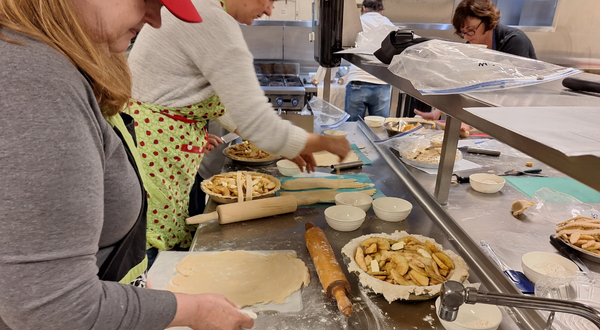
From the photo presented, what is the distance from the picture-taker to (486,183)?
1.83 m

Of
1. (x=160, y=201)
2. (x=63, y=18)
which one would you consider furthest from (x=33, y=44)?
(x=160, y=201)

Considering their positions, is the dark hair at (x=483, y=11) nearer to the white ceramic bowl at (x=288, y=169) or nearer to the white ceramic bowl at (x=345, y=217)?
the white ceramic bowl at (x=288, y=169)

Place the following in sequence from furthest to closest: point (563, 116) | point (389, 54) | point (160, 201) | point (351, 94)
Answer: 1. point (351, 94)
2. point (160, 201)
3. point (389, 54)
4. point (563, 116)

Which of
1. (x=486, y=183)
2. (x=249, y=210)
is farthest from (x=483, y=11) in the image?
(x=249, y=210)

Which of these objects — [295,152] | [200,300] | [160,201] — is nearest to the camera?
[200,300]

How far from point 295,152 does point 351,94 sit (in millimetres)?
3327

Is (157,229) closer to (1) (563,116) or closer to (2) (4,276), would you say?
(2) (4,276)

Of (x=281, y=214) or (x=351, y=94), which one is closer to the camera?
(x=281, y=214)

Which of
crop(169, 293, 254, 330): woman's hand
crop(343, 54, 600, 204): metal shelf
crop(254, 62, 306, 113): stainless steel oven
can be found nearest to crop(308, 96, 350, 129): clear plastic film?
crop(343, 54, 600, 204): metal shelf

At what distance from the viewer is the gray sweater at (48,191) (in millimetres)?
536

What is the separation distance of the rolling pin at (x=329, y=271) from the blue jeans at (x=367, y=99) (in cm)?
318

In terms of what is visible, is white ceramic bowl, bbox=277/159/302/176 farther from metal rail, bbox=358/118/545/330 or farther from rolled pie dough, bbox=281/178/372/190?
metal rail, bbox=358/118/545/330

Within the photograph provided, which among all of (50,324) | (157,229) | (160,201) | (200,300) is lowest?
(157,229)

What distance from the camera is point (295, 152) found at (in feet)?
4.42
